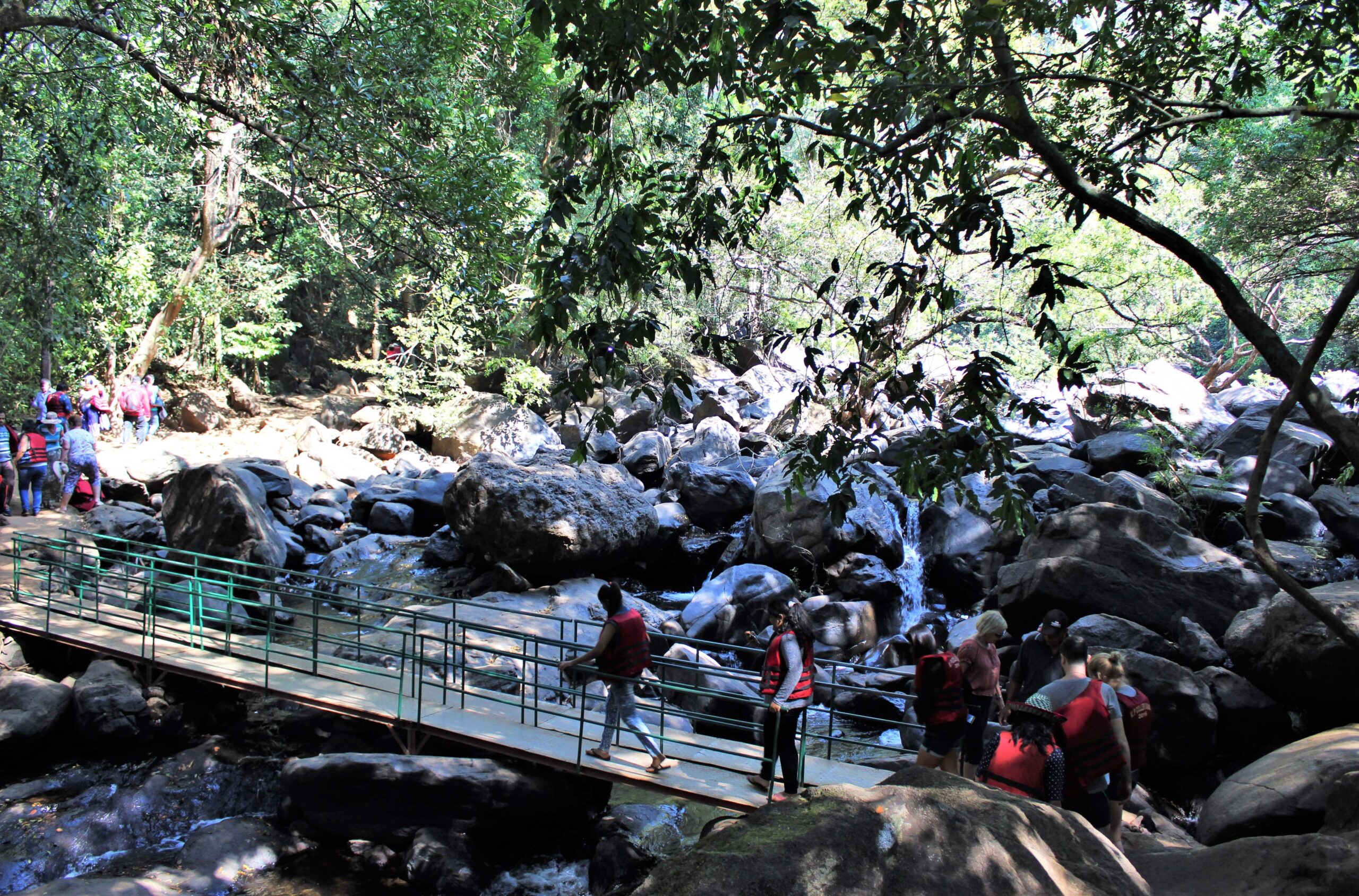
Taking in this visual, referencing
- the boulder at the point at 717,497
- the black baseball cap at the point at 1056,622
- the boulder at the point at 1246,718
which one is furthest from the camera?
the boulder at the point at 717,497

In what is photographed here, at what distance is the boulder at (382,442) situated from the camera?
952 inches

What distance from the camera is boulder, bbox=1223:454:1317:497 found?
14867 mm

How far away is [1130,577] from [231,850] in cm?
976

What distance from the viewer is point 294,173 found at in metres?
8.29

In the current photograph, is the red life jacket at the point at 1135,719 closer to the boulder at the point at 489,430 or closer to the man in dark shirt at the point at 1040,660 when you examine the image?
the man in dark shirt at the point at 1040,660

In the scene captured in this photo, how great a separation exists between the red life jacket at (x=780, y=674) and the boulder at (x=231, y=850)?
3968 millimetres

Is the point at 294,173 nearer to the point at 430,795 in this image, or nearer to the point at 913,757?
the point at 430,795

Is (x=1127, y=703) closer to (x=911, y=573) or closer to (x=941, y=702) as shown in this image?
(x=941, y=702)

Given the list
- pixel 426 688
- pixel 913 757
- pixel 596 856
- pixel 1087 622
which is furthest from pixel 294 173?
pixel 1087 622

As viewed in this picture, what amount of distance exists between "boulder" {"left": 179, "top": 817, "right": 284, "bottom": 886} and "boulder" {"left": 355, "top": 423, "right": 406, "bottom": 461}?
1774cm

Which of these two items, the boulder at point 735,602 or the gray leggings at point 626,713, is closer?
the gray leggings at point 626,713

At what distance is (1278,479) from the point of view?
1505 centimetres

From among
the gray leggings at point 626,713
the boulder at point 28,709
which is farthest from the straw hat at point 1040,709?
the boulder at point 28,709

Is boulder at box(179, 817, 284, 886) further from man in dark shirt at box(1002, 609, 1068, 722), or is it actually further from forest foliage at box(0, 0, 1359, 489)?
man in dark shirt at box(1002, 609, 1068, 722)
